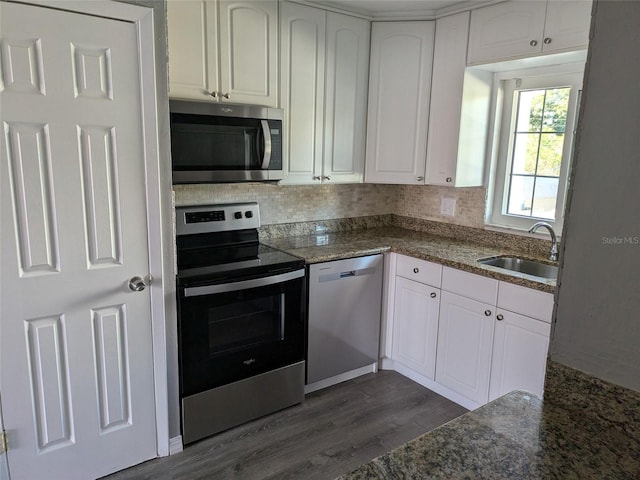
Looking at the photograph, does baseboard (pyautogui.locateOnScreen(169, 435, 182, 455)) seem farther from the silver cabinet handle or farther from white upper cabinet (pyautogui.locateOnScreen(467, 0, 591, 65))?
white upper cabinet (pyautogui.locateOnScreen(467, 0, 591, 65))

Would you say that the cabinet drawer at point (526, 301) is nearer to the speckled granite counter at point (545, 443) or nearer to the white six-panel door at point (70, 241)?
the speckled granite counter at point (545, 443)

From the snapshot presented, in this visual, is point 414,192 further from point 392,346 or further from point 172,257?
point 172,257

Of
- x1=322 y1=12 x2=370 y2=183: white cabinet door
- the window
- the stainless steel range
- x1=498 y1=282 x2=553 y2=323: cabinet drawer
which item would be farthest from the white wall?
x1=322 y1=12 x2=370 y2=183: white cabinet door

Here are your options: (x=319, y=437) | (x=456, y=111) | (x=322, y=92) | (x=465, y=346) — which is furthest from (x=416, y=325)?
(x=322, y=92)

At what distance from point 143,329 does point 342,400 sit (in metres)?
1.31

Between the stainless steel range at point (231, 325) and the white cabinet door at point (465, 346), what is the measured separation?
85 centimetres

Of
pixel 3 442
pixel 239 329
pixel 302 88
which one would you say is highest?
pixel 302 88

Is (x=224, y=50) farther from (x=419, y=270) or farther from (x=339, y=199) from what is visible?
(x=419, y=270)

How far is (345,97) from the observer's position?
2.98m

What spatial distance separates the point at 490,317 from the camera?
7.97ft

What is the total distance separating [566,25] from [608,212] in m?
1.95

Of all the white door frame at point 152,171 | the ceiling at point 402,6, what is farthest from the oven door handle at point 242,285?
the ceiling at point 402,6

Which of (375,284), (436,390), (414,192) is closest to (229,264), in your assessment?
(375,284)

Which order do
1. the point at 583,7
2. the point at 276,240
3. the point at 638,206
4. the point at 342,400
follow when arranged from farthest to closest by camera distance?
the point at 276,240 → the point at 342,400 → the point at 583,7 → the point at 638,206
